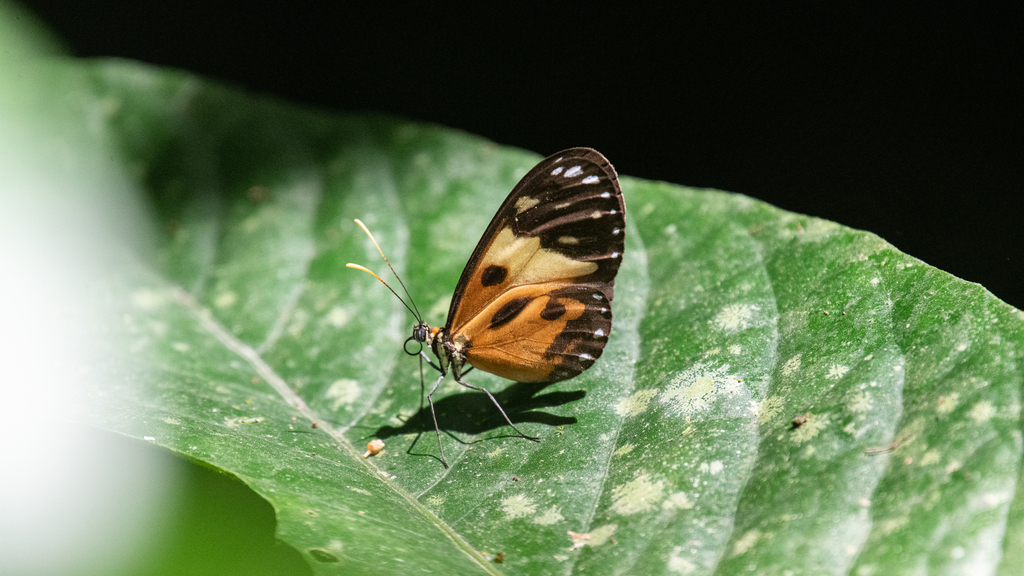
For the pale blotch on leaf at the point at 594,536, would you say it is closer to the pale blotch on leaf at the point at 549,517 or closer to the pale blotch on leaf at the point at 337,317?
the pale blotch on leaf at the point at 549,517

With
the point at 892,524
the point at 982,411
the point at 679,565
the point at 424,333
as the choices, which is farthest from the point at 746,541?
the point at 424,333

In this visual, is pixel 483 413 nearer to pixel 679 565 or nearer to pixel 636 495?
pixel 636 495

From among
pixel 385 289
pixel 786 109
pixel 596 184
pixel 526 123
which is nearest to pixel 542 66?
pixel 526 123

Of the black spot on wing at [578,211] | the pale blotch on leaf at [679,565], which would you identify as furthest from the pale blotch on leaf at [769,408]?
the black spot on wing at [578,211]

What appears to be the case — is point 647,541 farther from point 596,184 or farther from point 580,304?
point 596,184

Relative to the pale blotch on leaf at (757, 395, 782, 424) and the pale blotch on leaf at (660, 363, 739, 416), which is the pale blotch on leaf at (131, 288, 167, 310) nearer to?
the pale blotch on leaf at (660, 363, 739, 416)
